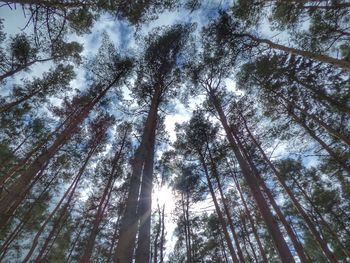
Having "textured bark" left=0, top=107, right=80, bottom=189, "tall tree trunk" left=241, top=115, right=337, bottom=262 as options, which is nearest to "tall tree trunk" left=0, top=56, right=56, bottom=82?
"textured bark" left=0, top=107, right=80, bottom=189

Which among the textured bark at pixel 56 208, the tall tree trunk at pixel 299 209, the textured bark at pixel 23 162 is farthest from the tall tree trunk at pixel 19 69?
the tall tree trunk at pixel 299 209

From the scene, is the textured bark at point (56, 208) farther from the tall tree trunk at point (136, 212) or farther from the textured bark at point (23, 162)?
the tall tree trunk at point (136, 212)

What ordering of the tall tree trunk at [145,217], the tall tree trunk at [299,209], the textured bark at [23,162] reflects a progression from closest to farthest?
the tall tree trunk at [145,217], the textured bark at [23,162], the tall tree trunk at [299,209]

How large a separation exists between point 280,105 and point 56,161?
45.5ft

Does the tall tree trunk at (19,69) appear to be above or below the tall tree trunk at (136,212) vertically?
above

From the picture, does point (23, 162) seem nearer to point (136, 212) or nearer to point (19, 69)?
point (19, 69)

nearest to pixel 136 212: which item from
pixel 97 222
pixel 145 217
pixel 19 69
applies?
Result: pixel 145 217

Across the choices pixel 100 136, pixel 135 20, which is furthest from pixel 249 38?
pixel 100 136

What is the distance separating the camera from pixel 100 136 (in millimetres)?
13484

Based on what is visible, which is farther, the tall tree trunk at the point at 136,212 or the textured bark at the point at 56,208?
the textured bark at the point at 56,208

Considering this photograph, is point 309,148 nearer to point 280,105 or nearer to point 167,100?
point 280,105

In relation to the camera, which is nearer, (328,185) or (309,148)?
(309,148)

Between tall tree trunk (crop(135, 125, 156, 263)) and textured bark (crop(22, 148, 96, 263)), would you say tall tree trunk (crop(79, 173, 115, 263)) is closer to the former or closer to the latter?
textured bark (crop(22, 148, 96, 263))

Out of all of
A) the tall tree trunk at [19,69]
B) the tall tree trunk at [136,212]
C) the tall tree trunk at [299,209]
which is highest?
the tall tree trunk at [19,69]
